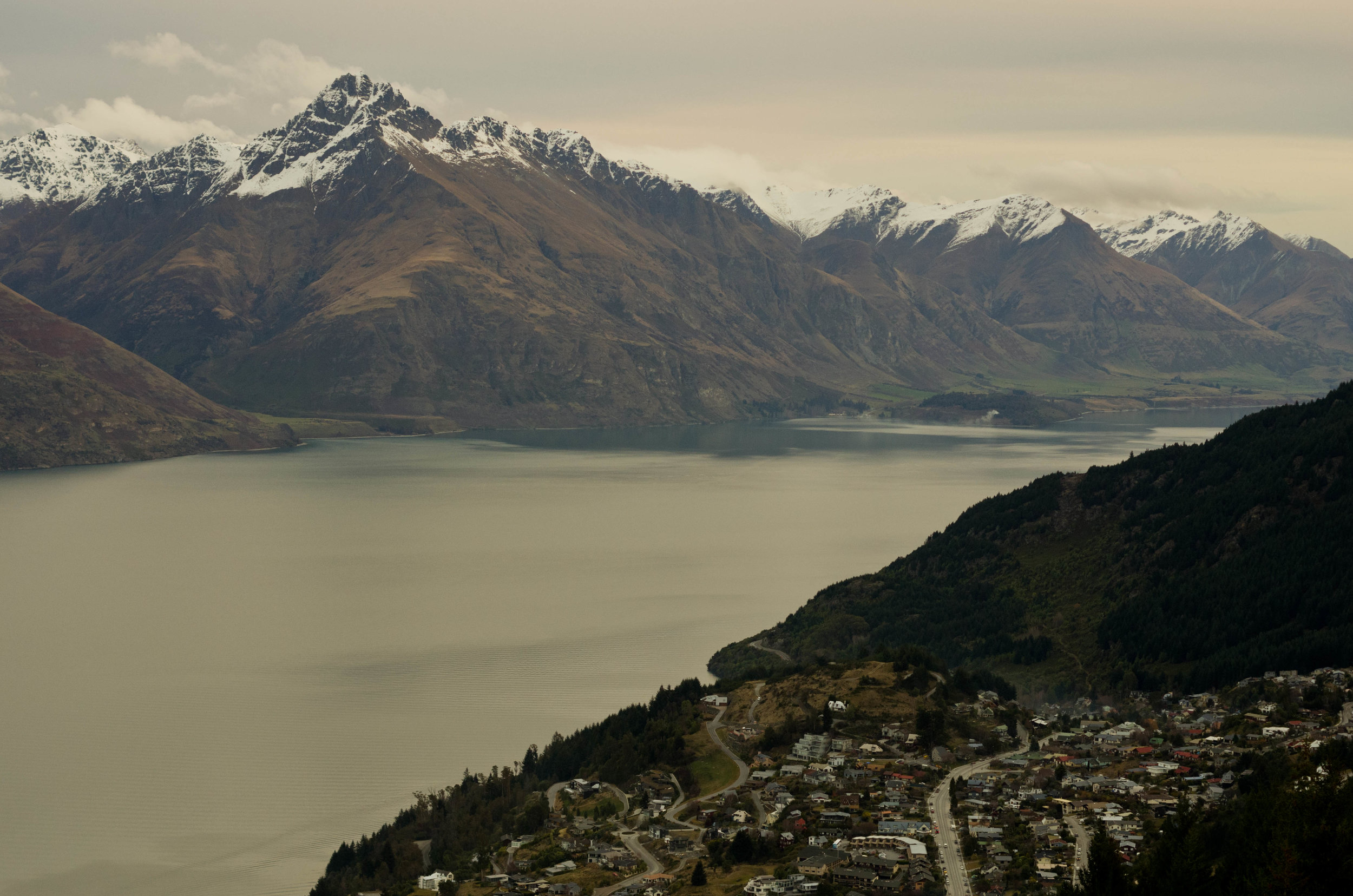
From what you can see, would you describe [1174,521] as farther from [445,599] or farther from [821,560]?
[445,599]

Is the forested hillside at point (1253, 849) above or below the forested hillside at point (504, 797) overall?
above

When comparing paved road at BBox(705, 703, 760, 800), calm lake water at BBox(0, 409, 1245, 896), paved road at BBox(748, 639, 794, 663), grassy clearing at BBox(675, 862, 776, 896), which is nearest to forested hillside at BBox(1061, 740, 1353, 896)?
grassy clearing at BBox(675, 862, 776, 896)

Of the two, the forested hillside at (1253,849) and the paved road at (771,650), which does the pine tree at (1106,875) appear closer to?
the forested hillside at (1253,849)

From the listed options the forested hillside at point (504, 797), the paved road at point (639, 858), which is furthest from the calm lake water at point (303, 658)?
the paved road at point (639, 858)

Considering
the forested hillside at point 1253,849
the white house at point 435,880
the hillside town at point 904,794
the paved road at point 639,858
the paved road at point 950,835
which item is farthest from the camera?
the white house at point 435,880

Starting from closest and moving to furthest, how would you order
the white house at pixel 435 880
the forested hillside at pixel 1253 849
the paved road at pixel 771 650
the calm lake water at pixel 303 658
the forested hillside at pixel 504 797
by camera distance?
the forested hillside at pixel 1253 849, the white house at pixel 435 880, the forested hillside at pixel 504 797, the calm lake water at pixel 303 658, the paved road at pixel 771 650

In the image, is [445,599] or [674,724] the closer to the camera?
[674,724]

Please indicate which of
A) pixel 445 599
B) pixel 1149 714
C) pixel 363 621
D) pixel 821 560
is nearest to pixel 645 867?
pixel 1149 714
